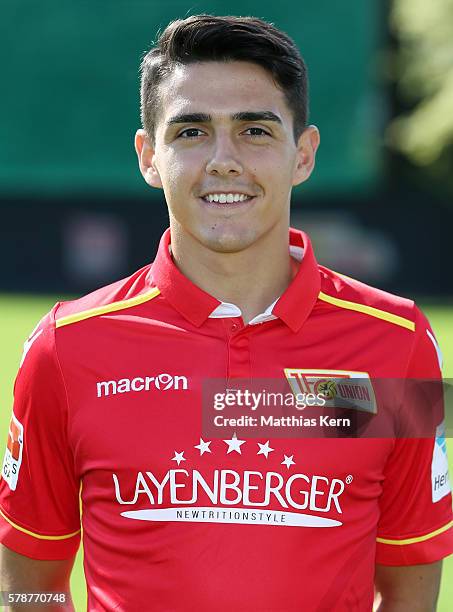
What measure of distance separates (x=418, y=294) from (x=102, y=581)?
2340 centimetres

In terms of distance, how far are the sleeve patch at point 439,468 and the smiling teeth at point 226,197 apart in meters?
A: 0.73

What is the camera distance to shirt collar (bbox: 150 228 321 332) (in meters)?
2.76

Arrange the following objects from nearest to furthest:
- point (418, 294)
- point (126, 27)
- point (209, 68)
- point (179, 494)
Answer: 1. point (179, 494)
2. point (209, 68)
3. point (126, 27)
4. point (418, 294)

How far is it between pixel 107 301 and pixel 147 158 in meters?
0.42

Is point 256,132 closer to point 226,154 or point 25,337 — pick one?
point 226,154

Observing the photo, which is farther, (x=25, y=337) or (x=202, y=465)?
(x=25, y=337)

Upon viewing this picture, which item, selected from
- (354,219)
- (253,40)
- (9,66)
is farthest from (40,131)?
(253,40)

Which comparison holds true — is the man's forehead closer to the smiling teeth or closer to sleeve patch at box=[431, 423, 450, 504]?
the smiling teeth

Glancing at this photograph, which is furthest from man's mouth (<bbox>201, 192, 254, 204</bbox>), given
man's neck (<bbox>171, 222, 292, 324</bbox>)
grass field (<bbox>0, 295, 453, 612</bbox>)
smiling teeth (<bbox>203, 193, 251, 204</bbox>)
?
grass field (<bbox>0, 295, 453, 612</bbox>)

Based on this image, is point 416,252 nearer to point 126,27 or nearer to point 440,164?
point 440,164

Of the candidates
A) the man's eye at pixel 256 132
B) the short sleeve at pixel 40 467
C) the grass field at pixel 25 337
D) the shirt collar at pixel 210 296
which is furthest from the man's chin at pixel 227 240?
the grass field at pixel 25 337

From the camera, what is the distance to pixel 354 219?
2481 centimetres

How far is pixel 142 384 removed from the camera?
2.70 meters

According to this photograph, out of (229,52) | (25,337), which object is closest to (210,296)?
(229,52)
